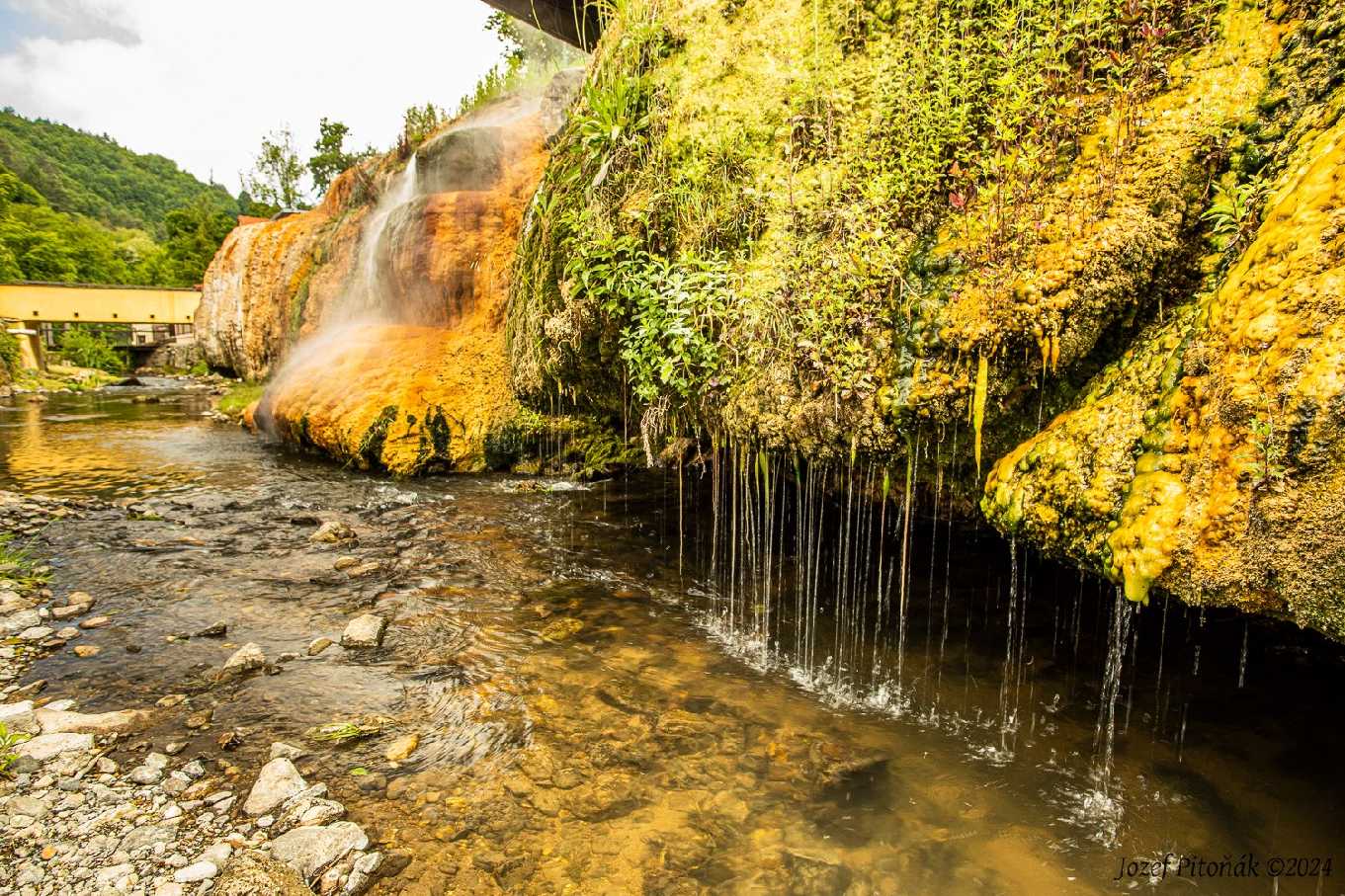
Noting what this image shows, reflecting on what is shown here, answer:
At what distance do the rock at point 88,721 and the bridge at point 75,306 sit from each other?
110ft

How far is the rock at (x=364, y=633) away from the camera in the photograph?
4.69 metres

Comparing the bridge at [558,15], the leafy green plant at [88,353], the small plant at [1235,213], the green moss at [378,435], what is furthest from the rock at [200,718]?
the leafy green plant at [88,353]

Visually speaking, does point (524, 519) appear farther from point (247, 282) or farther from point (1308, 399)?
point (247, 282)

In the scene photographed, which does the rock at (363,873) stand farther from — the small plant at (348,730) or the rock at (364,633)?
the rock at (364,633)

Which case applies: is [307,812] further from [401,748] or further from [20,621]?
[20,621]

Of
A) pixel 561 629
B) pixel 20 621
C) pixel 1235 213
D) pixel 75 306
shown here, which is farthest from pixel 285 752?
pixel 75 306

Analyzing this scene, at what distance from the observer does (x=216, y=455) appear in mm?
11742

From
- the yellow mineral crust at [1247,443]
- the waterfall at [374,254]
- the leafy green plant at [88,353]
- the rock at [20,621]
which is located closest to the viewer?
the yellow mineral crust at [1247,443]

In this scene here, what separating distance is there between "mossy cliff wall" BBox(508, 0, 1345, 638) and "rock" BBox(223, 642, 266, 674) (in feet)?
10.5

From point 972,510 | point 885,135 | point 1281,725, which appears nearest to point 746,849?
point 972,510

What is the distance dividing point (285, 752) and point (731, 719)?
2.46 meters

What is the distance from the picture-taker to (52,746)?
130 inches

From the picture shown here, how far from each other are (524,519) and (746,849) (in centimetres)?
549

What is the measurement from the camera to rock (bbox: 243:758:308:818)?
9.75 ft
